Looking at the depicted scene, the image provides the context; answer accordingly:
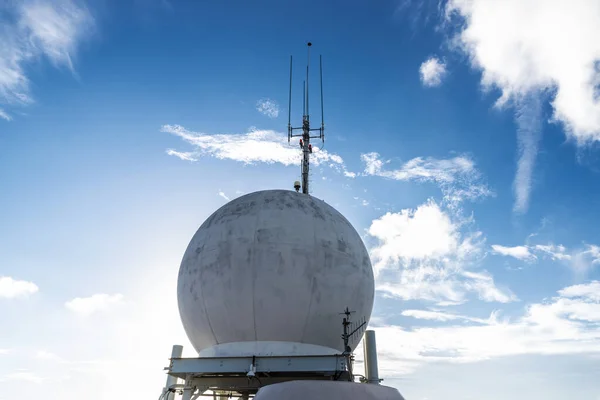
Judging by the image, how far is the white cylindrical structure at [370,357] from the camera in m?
17.7

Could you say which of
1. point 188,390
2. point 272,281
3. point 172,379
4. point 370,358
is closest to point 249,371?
point 272,281

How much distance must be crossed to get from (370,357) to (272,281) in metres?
5.29

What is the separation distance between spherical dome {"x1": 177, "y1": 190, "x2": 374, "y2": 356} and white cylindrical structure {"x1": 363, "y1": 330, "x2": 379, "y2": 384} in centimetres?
90

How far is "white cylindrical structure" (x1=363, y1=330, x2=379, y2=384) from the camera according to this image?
1770 cm

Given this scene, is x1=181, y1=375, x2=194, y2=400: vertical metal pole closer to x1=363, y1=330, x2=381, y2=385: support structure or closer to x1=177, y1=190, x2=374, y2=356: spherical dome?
x1=177, y1=190, x2=374, y2=356: spherical dome

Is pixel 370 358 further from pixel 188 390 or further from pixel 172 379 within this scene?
pixel 172 379

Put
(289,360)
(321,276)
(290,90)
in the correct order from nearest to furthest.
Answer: (289,360)
(321,276)
(290,90)

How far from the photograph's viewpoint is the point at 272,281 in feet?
54.3

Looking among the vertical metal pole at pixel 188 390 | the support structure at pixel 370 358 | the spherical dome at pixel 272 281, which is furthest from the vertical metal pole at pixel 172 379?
the support structure at pixel 370 358

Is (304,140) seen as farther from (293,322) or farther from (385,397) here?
(385,397)

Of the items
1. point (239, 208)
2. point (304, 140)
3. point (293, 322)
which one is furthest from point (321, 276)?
point (304, 140)

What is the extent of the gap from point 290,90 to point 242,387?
16218 mm

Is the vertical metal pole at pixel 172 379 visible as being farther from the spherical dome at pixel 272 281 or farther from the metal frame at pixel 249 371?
the spherical dome at pixel 272 281

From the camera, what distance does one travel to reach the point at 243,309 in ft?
54.2
